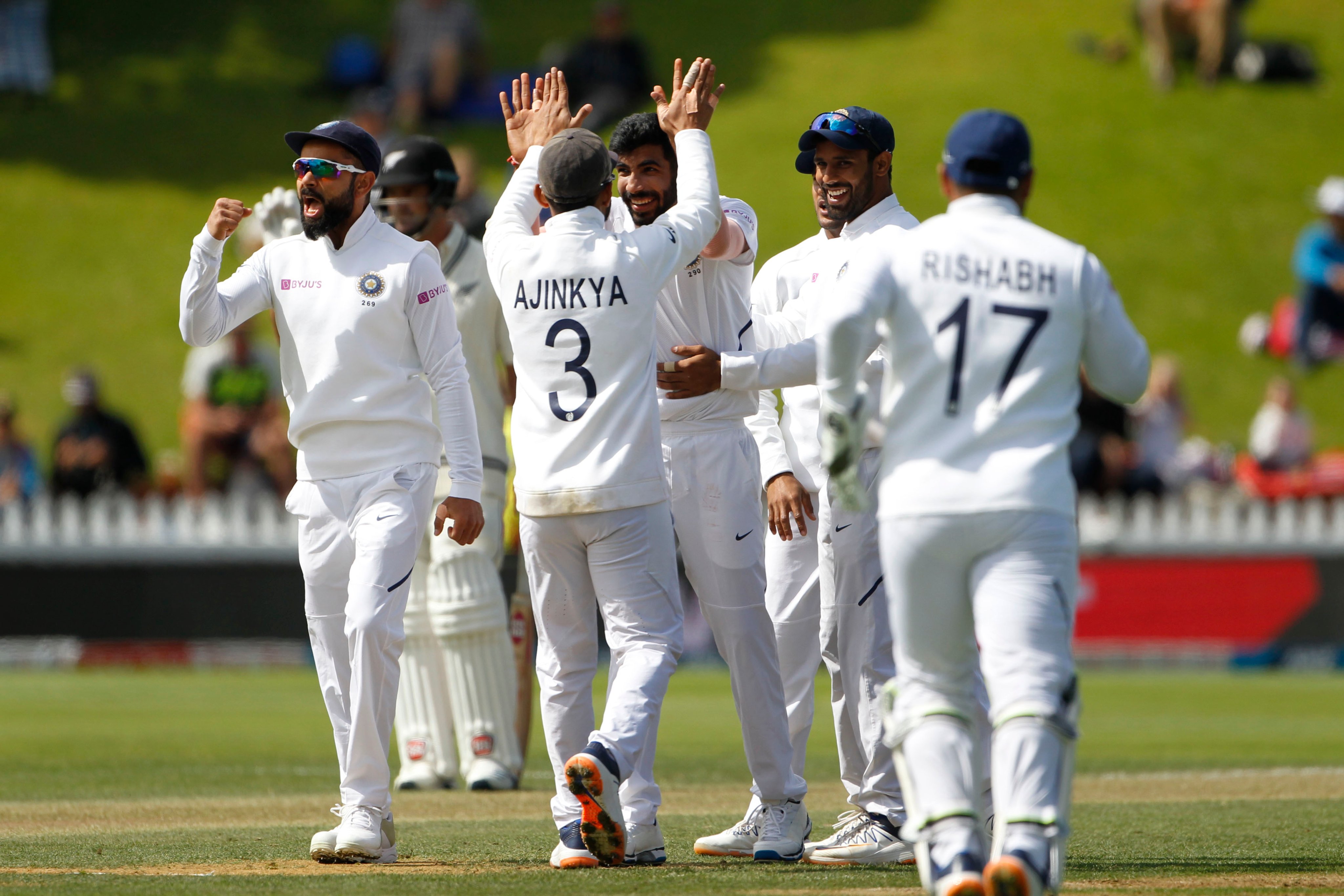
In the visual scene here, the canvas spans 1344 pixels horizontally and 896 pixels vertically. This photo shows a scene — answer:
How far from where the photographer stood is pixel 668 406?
255 inches

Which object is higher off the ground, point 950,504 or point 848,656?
point 950,504

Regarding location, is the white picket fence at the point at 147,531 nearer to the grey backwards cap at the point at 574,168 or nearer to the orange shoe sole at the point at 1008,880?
the grey backwards cap at the point at 574,168

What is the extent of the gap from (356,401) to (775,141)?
2749 centimetres

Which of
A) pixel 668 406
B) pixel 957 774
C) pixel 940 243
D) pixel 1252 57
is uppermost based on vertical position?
pixel 1252 57

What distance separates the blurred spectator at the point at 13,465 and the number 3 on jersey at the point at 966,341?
16.3 metres

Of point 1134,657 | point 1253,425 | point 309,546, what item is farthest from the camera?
point 1253,425

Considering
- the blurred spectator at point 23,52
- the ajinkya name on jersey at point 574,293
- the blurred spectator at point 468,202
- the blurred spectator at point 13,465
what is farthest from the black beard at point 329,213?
the blurred spectator at point 23,52

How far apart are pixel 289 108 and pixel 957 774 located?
3154 cm

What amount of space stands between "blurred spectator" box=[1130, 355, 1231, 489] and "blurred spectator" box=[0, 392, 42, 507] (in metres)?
11.8

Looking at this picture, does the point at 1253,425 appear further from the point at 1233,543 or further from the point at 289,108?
the point at 289,108

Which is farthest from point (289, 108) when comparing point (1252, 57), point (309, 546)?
point (309, 546)

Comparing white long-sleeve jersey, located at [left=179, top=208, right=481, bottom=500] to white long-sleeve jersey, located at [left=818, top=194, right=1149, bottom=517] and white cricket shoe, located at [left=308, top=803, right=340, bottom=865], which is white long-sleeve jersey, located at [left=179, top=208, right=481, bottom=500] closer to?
white cricket shoe, located at [left=308, top=803, right=340, bottom=865]

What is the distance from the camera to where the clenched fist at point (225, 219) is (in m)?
6.26

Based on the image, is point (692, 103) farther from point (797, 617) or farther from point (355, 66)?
point (355, 66)
